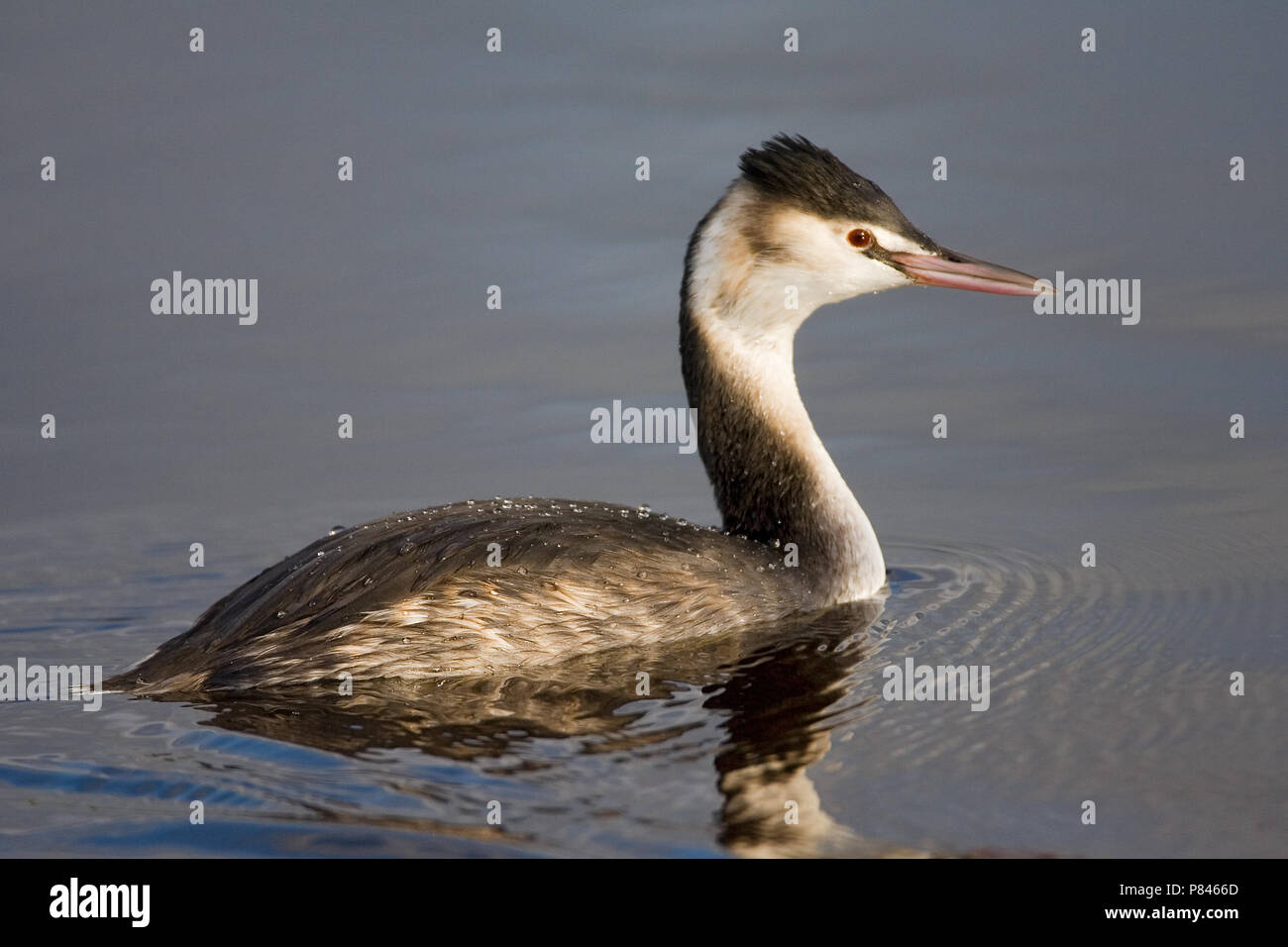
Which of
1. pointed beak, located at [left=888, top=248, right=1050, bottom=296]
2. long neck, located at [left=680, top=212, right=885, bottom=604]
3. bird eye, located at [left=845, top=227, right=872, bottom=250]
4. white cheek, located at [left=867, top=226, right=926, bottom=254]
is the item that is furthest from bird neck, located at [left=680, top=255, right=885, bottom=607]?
pointed beak, located at [left=888, top=248, right=1050, bottom=296]

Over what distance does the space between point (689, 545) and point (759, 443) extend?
81 centimetres

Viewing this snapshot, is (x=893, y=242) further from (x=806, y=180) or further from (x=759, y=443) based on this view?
(x=759, y=443)

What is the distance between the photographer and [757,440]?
810 centimetres

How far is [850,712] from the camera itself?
6.61 meters

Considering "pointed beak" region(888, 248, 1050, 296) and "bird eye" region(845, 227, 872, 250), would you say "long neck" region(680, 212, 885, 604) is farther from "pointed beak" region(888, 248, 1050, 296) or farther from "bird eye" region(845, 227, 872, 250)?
"pointed beak" region(888, 248, 1050, 296)

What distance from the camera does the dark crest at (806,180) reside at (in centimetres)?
805

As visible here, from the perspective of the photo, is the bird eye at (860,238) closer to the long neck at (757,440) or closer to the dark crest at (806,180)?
the dark crest at (806,180)

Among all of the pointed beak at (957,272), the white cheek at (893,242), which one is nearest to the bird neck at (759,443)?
the white cheek at (893,242)

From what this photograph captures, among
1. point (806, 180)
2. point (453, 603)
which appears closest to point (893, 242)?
point (806, 180)

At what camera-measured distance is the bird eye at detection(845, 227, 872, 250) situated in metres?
8.14

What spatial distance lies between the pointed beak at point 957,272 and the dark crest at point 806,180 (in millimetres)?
264
